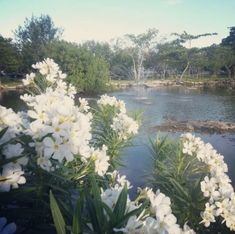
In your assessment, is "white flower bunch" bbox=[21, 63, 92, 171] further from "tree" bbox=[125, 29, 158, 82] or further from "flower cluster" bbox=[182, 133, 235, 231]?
"tree" bbox=[125, 29, 158, 82]

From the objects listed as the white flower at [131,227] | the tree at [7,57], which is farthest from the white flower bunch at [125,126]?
the tree at [7,57]

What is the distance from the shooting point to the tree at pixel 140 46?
56.2 m

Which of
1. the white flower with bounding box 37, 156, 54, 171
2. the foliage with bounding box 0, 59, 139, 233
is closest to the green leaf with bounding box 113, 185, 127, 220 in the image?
the foliage with bounding box 0, 59, 139, 233

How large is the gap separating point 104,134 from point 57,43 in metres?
29.5

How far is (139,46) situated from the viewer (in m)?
58.6

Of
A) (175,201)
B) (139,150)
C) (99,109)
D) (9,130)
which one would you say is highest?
(9,130)

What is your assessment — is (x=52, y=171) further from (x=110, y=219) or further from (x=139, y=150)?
(x=139, y=150)

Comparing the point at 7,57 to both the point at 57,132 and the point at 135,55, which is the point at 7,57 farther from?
the point at 57,132

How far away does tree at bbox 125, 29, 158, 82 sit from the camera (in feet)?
184

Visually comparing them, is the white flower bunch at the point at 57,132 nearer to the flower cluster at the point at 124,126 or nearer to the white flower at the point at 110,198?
the white flower at the point at 110,198

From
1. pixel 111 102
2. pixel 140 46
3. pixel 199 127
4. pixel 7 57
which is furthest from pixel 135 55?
pixel 111 102

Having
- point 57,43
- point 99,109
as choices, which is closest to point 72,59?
point 57,43

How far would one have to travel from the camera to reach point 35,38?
1843 inches

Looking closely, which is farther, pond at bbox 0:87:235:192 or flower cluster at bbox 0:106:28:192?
pond at bbox 0:87:235:192
